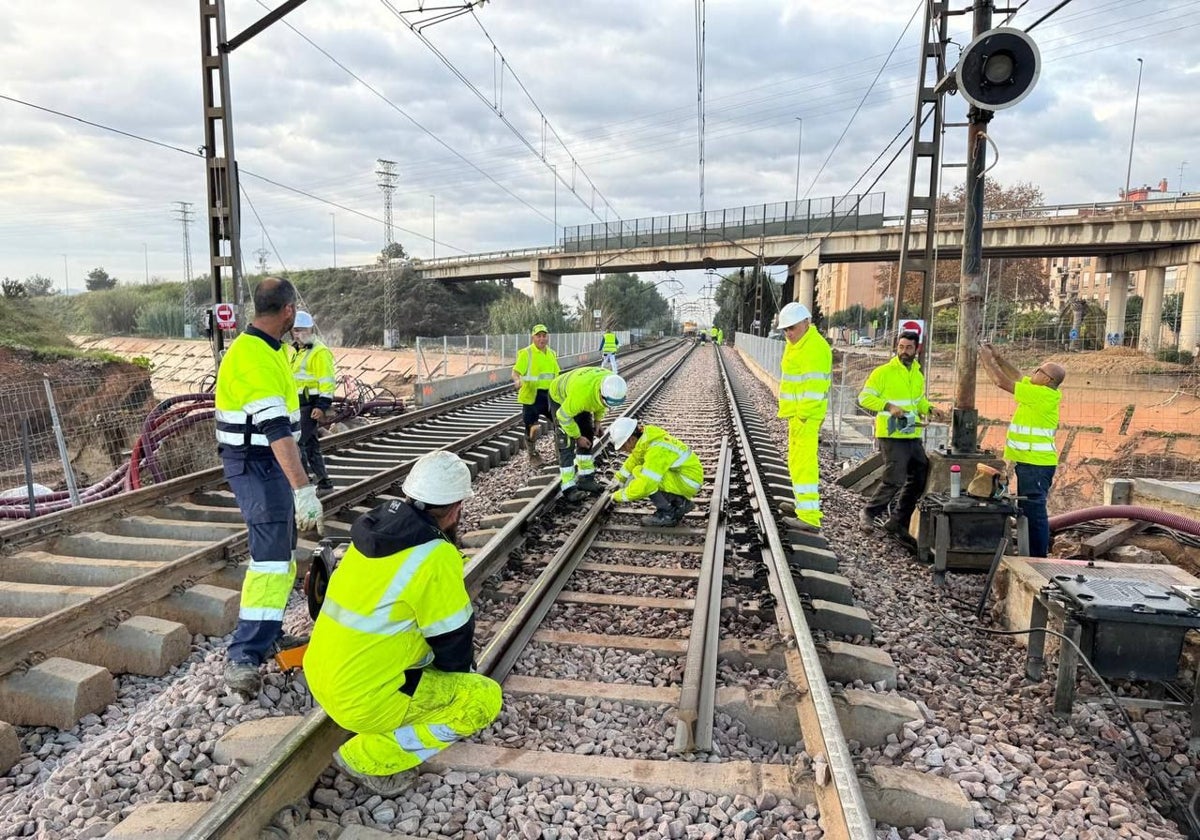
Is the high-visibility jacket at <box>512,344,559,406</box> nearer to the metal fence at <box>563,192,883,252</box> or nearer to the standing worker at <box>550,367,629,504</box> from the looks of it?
the standing worker at <box>550,367,629,504</box>

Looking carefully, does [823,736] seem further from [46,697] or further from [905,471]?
[905,471]

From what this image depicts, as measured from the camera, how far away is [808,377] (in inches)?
257

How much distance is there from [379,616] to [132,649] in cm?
227

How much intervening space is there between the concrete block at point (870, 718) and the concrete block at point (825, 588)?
1483 millimetres

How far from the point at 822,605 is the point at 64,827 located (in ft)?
12.6

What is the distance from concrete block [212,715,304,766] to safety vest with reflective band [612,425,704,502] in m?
3.66

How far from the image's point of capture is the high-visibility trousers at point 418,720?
2926 millimetres

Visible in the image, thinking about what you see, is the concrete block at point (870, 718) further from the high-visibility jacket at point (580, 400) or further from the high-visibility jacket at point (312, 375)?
the high-visibility jacket at point (312, 375)

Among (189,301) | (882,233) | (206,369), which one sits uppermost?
(882,233)

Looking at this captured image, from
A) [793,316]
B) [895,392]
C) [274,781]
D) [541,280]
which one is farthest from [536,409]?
[541,280]

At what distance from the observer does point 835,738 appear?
9.76ft

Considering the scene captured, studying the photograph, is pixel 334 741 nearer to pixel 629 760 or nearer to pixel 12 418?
pixel 629 760

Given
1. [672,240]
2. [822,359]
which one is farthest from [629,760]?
[672,240]

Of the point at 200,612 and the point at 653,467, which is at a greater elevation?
the point at 653,467
